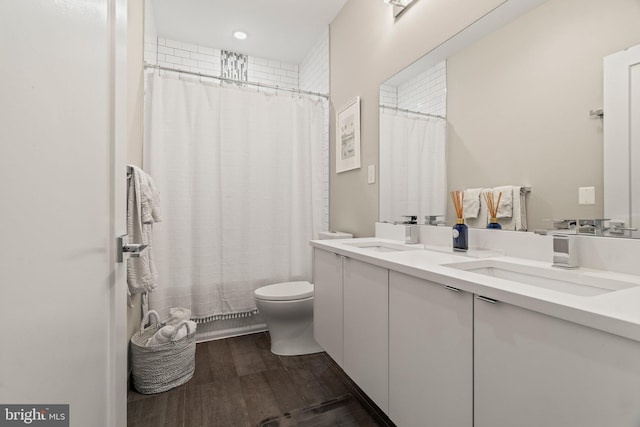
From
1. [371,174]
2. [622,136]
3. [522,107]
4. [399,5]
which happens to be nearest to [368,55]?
[399,5]

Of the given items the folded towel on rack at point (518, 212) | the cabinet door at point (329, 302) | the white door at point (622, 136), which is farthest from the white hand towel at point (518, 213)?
the cabinet door at point (329, 302)

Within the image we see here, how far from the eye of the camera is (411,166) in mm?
1903

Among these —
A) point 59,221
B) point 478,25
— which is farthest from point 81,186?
point 478,25

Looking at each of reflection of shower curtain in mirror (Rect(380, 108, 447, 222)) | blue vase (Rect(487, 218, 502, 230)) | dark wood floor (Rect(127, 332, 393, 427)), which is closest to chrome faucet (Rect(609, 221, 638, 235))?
blue vase (Rect(487, 218, 502, 230))

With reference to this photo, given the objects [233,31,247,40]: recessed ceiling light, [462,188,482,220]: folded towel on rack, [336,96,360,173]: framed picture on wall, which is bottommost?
[462,188,482,220]: folded towel on rack

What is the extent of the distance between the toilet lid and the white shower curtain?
0.28 m

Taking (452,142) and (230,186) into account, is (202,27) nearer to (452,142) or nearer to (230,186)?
(230,186)

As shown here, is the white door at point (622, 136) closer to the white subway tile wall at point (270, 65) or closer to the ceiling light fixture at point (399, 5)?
the ceiling light fixture at point (399, 5)

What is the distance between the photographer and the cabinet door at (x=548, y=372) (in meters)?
0.57

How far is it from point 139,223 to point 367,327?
3.91 feet

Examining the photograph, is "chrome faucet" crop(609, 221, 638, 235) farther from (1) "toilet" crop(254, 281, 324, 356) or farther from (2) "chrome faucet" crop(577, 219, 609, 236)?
(1) "toilet" crop(254, 281, 324, 356)

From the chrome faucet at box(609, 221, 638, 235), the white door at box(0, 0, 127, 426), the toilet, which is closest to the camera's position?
the white door at box(0, 0, 127, 426)

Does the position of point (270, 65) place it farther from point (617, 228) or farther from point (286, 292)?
point (617, 228)

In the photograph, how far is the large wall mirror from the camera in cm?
105
